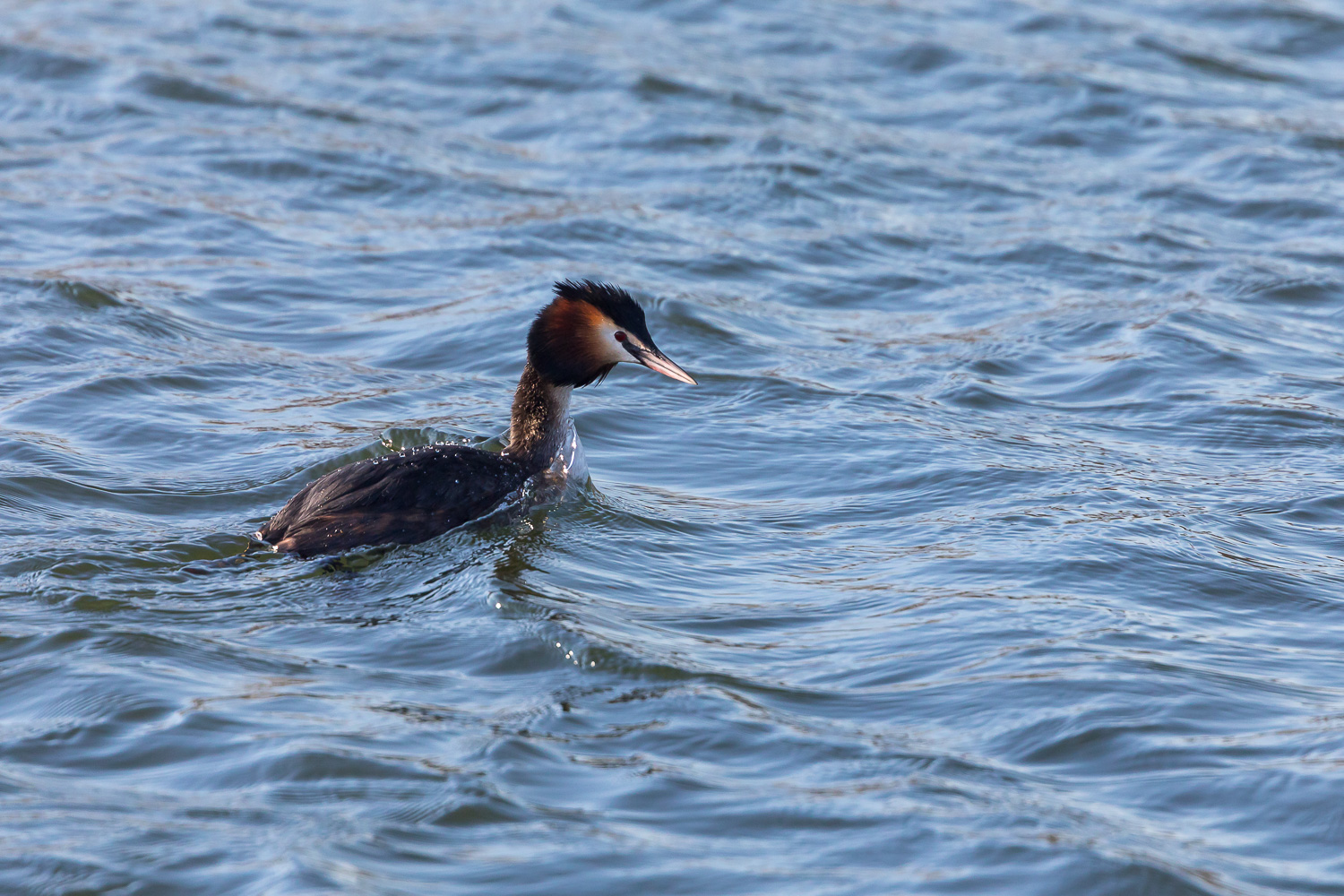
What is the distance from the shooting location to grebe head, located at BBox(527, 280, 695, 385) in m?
7.76

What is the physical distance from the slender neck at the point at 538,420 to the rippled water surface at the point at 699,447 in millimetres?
303

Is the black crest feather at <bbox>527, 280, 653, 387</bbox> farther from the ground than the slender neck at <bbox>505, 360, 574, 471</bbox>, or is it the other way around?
the black crest feather at <bbox>527, 280, 653, 387</bbox>

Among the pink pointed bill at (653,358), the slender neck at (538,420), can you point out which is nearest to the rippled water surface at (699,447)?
the slender neck at (538,420)

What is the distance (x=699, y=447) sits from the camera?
8.74m

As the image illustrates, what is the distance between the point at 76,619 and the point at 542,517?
7.14 ft

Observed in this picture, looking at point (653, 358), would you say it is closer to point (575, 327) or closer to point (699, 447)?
point (575, 327)

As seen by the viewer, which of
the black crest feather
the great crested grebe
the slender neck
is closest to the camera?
the great crested grebe

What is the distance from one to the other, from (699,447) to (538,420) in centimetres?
114

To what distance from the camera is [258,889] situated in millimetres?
4645

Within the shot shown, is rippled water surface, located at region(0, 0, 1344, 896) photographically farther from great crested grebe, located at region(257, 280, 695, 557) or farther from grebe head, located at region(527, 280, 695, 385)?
grebe head, located at region(527, 280, 695, 385)

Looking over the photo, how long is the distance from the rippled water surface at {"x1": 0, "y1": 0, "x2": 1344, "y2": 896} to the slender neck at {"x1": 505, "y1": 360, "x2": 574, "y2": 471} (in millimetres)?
303

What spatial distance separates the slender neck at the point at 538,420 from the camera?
25.8 ft

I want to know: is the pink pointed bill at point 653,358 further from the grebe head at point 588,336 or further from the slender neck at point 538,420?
the slender neck at point 538,420

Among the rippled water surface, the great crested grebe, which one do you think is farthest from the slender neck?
the rippled water surface
